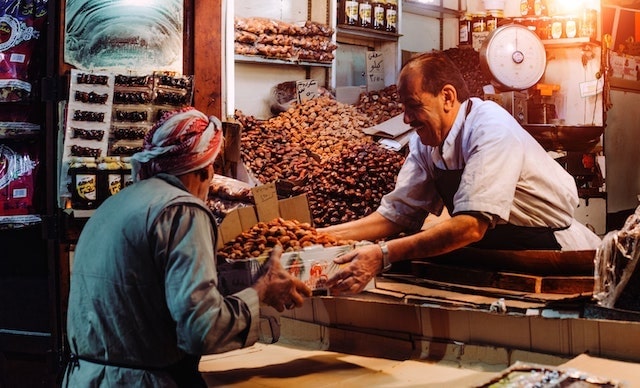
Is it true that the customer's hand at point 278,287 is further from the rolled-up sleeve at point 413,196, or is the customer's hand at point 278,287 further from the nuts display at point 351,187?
the nuts display at point 351,187

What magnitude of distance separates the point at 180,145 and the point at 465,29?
325 inches

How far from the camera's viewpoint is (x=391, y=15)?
8570mm

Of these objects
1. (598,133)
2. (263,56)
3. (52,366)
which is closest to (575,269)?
(52,366)

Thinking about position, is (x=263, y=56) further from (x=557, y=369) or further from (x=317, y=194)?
(x=557, y=369)

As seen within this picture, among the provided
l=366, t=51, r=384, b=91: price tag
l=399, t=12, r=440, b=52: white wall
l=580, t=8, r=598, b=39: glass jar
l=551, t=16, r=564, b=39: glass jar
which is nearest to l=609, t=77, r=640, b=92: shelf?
l=580, t=8, r=598, b=39: glass jar

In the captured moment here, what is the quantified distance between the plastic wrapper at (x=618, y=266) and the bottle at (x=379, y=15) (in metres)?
6.43

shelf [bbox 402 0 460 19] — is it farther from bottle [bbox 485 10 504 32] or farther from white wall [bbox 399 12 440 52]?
bottle [bbox 485 10 504 32]

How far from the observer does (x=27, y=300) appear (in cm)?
451

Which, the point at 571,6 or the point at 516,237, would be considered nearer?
the point at 516,237

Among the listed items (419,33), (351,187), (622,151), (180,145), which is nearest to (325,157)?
(351,187)

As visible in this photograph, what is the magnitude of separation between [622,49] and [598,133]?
6.57 ft

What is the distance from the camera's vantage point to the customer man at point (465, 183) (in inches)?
116

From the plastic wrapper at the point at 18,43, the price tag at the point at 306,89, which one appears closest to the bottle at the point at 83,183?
the plastic wrapper at the point at 18,43

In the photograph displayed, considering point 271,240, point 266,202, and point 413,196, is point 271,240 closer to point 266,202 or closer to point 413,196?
point 266,202
